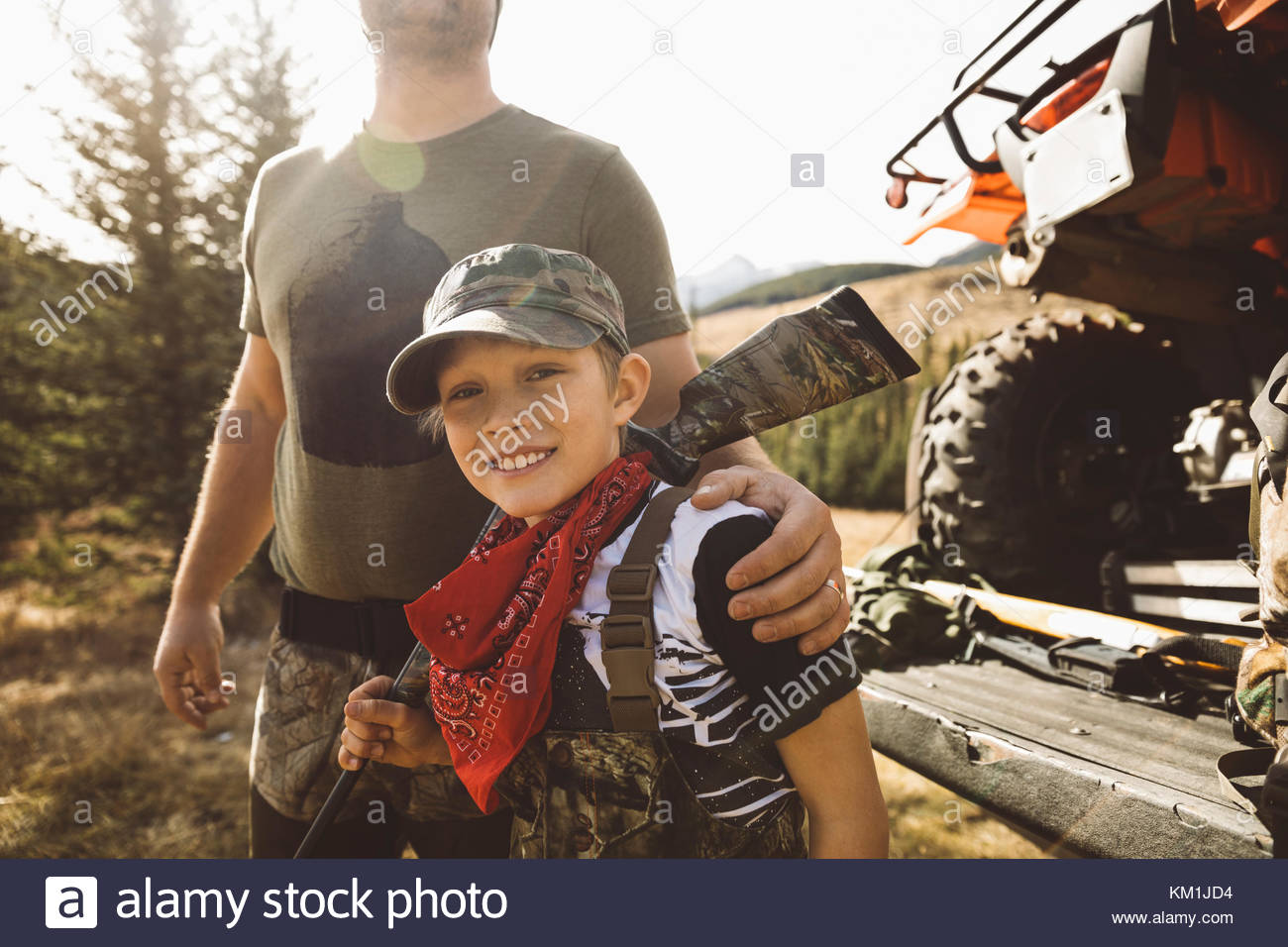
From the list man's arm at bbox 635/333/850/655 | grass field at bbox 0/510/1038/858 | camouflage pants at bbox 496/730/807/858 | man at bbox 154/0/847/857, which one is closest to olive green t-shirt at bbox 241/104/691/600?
man at bbox 154/0/847/857

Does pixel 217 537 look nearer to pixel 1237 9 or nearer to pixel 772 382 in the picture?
pixel 772 382

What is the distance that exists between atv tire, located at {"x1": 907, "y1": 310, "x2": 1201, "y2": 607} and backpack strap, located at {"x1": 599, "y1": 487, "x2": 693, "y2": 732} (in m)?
2.34

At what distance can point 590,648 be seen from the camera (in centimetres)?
121

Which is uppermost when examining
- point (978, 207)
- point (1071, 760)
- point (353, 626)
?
point (978, 207)

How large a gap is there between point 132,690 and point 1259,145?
6.99 metres

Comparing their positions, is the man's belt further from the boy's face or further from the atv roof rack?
the atv roof rack

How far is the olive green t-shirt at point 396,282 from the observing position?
1618mm

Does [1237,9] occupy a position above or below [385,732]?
above

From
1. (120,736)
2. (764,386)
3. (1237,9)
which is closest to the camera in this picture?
(764,386)

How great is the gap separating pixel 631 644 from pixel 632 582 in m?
0.09

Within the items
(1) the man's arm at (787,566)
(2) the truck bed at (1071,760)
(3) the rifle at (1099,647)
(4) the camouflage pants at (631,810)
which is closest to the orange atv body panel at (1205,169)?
(3) the rifle at (1099,647)

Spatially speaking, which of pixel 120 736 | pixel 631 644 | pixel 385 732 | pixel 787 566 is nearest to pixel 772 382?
pixel 787 566

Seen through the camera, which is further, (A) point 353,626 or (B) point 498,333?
(A) point 353,626
